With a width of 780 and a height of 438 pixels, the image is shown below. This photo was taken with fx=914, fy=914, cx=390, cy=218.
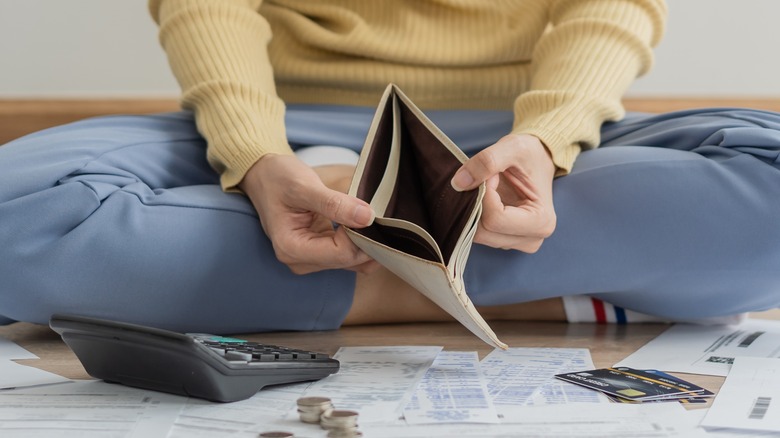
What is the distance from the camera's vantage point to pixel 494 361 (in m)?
0.92

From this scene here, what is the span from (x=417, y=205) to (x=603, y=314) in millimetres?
336

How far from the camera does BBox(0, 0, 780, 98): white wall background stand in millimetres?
1845

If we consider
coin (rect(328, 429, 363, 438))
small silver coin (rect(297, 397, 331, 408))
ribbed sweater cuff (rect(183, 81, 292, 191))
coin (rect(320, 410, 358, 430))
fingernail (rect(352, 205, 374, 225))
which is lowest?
coin (rect(328, 429, 363, 438))

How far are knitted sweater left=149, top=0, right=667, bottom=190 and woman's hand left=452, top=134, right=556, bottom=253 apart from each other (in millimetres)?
51

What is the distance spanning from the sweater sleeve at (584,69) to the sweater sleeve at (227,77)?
0.31 m

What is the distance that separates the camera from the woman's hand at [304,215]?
2.84 feet

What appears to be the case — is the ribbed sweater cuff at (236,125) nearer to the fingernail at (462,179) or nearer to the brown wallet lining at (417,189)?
the brown wallet lining at (417,189)

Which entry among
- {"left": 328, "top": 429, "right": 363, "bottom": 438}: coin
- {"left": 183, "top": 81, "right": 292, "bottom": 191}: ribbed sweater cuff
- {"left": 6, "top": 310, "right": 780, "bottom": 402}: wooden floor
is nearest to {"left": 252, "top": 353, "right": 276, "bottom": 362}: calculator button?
{"left": 328, "top": 429, "right": 363, "bottom": 438}: coin

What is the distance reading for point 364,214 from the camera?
0.85 metres

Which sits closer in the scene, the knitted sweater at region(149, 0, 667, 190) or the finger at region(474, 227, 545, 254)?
the finger at region(474, 227, 545, 254)

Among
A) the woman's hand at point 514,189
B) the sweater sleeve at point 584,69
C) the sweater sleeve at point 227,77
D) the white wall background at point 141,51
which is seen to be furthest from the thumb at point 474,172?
the white wall background at point 141,51

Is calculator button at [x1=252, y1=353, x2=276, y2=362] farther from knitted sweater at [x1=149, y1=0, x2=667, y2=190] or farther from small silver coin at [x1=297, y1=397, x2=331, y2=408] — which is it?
knitted sweater at [x1=149, y1=0, x2=667, y2=190]

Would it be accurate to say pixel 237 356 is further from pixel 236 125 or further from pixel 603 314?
pixel 603 314

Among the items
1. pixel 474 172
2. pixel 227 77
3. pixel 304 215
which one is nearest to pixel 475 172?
pixel 474 172
